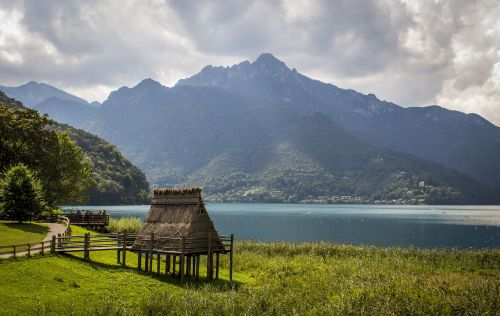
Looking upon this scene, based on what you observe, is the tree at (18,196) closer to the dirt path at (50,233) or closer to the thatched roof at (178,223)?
the dirt path at (50,233)

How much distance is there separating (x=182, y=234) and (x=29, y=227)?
21748 millimetres

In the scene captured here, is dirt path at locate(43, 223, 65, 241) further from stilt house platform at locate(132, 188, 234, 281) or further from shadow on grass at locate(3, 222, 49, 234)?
→ stilt house platform at locate(132, 188, 234, 281)

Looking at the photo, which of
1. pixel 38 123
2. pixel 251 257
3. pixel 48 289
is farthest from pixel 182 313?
pixel 38 123

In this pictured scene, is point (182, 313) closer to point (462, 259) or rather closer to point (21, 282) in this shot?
point (21, 282)

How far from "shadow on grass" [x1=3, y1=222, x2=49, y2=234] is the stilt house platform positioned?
1487 centimetres

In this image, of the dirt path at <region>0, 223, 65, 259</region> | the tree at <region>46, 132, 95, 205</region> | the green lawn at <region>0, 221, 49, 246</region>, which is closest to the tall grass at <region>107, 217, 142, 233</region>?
the dirt path at <region>0, 223, 65, 259</region>

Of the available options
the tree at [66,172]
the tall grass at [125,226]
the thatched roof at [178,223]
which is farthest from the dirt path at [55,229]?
the tree at [66,172]

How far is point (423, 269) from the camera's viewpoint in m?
39.0

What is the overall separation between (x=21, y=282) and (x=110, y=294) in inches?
187

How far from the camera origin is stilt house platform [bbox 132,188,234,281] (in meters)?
32.2

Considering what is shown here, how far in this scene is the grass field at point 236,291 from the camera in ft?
78.3

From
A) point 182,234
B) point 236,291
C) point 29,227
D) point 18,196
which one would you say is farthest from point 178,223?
point 18,196

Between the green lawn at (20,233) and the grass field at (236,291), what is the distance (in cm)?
689

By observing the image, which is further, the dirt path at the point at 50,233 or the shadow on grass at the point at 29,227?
the shadow on grass at the point at 29,227
